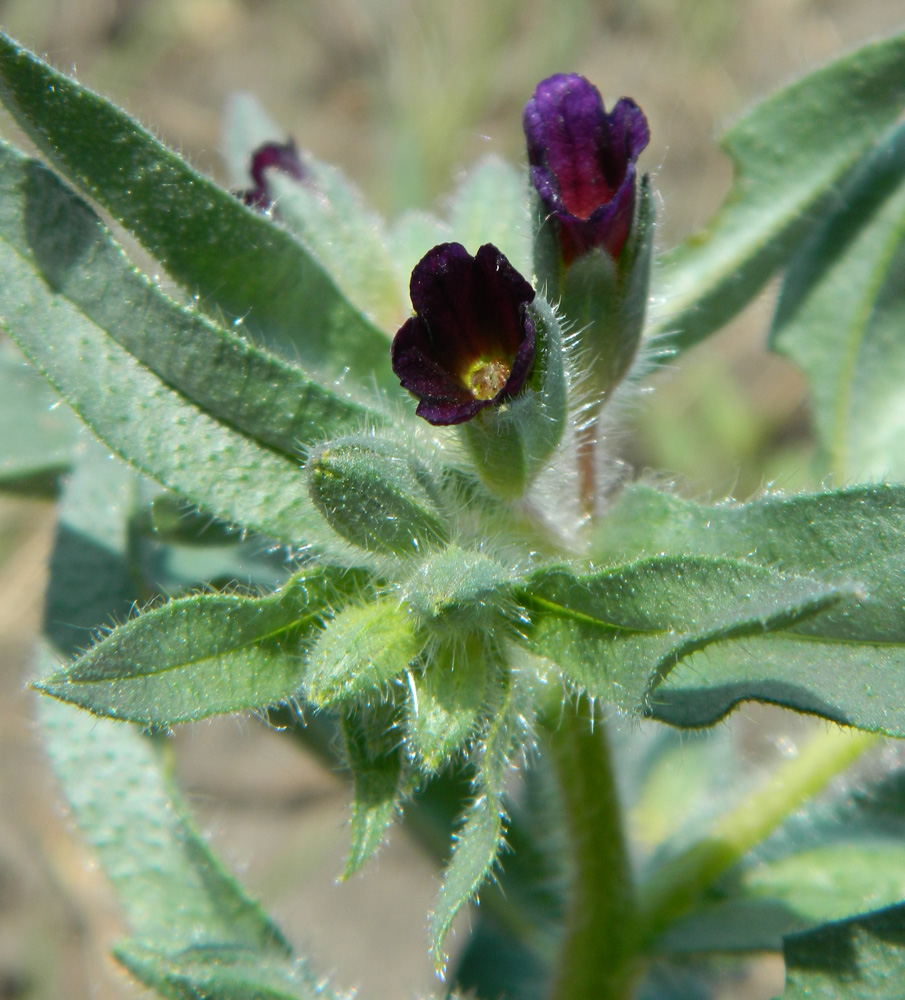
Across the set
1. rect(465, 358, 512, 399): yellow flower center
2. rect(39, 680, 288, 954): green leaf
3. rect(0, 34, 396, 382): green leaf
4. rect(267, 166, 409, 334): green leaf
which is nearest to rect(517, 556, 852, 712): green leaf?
rect(465, 358, 512, 399): yellow flower center

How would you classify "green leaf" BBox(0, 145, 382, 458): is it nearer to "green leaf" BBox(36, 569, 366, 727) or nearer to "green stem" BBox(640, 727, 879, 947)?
"green leaf" BBox(36, 569, 366, 727)

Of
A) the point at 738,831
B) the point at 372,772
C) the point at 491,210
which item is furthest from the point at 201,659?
the point at 738,831

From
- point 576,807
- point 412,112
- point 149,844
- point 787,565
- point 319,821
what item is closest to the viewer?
point 787,565

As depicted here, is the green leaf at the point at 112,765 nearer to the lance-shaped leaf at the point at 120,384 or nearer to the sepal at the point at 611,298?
the lance-shaped leaf at the point at 120,384

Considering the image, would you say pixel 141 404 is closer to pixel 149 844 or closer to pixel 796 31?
pixel 149 844

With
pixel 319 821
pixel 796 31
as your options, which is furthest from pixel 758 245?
pixel 796 31

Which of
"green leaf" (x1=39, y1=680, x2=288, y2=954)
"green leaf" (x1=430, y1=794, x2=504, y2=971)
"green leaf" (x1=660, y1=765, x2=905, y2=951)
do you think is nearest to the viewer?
"green leaf" (x1=430, y1=794, x2=504, y2=971)
